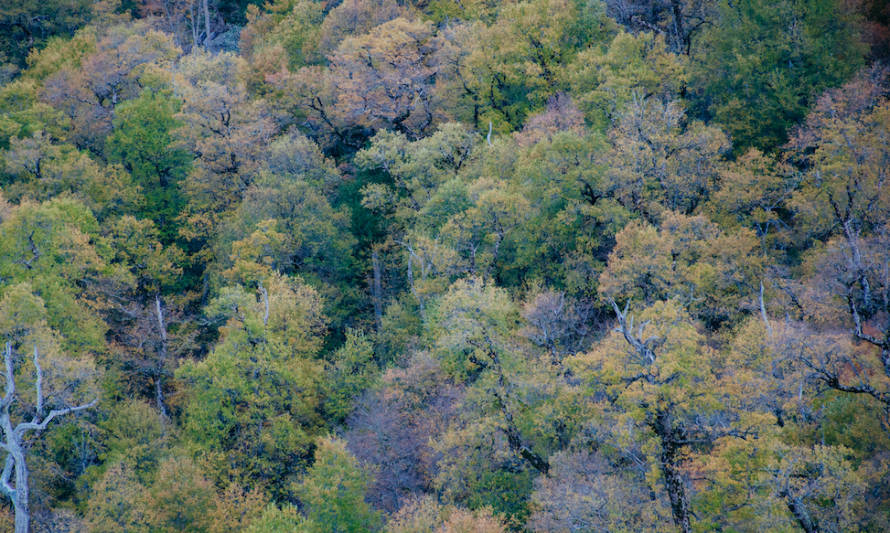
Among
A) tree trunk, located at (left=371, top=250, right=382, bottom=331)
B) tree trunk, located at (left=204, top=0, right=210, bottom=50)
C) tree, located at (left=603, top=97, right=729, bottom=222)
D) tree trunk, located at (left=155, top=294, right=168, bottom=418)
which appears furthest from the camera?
tree trunk, located at (left=204, top=0, right=210, bottom=50)

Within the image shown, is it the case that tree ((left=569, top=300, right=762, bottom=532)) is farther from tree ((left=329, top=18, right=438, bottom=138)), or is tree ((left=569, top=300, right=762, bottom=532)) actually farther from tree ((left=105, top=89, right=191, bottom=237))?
tree ((left=105, top=89, right=191, bottom=237))

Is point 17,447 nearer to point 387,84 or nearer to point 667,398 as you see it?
point 667,398

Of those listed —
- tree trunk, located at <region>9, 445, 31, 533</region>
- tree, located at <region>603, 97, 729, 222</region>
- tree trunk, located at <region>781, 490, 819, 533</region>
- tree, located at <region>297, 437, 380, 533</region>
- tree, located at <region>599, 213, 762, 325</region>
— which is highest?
tree, located at <region>603, 97, 729, 222</region>

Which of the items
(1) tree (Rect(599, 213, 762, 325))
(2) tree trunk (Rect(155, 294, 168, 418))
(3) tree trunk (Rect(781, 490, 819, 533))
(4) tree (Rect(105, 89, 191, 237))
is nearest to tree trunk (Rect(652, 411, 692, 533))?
(3) tree trunk (Rect(781, 490, 819, 533))

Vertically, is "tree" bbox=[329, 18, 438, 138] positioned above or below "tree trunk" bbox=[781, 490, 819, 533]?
above

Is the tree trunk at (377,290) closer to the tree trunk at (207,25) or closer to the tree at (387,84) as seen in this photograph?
the tree at (387,84)

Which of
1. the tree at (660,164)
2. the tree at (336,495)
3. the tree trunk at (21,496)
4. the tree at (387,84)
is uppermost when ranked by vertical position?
the tree at (387,84)

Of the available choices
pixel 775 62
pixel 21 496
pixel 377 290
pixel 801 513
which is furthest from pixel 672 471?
pixel 21 496

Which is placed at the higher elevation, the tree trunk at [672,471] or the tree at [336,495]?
the tree trunk at [672,471]

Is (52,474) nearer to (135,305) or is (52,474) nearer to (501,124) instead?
(135,305)

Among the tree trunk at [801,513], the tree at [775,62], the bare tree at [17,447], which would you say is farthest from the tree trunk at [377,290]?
the tree trunk at [801,513]
